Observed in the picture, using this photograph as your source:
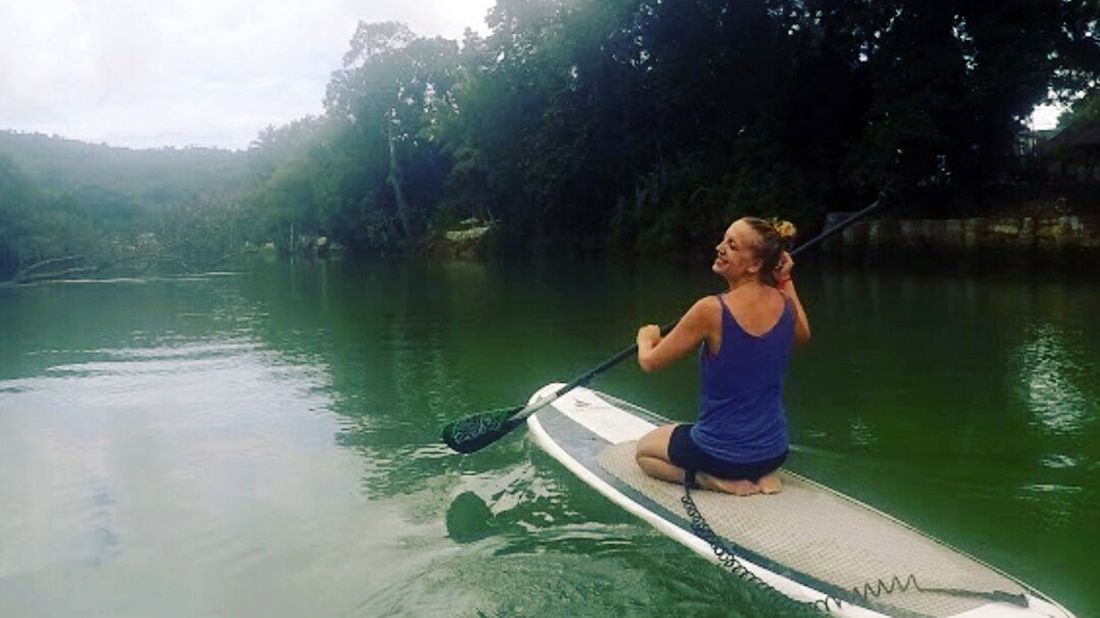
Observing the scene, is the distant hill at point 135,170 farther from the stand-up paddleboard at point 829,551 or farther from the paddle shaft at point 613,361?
the stand-up paddleboard at point 829,551

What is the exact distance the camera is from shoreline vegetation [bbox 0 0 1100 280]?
27.7 metres

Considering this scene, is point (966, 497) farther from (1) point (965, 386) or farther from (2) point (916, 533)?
(1) point (965, 386)

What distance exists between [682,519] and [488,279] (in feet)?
Answer: 85.3

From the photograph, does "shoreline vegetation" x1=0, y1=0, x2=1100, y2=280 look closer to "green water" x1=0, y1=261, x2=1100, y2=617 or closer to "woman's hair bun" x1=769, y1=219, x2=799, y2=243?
"green water" x1=0, y1=261, x2=1100, y2=617

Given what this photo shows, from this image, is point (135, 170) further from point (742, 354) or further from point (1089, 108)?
point (742, 354)

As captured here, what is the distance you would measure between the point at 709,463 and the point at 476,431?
239cm

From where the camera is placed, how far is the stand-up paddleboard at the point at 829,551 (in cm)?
360

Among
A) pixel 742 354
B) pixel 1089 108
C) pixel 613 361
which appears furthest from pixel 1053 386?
pixel 1089 108

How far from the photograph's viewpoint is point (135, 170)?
10644cm

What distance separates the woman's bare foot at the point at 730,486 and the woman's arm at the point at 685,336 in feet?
2.17

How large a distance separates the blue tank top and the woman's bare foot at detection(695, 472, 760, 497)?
0.52ft

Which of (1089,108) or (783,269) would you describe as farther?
(1089,108)

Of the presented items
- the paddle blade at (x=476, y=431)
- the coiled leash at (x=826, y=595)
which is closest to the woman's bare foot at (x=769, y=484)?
the coiled leash at (x=826, y=595)

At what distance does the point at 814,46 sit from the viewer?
32.2 metres
